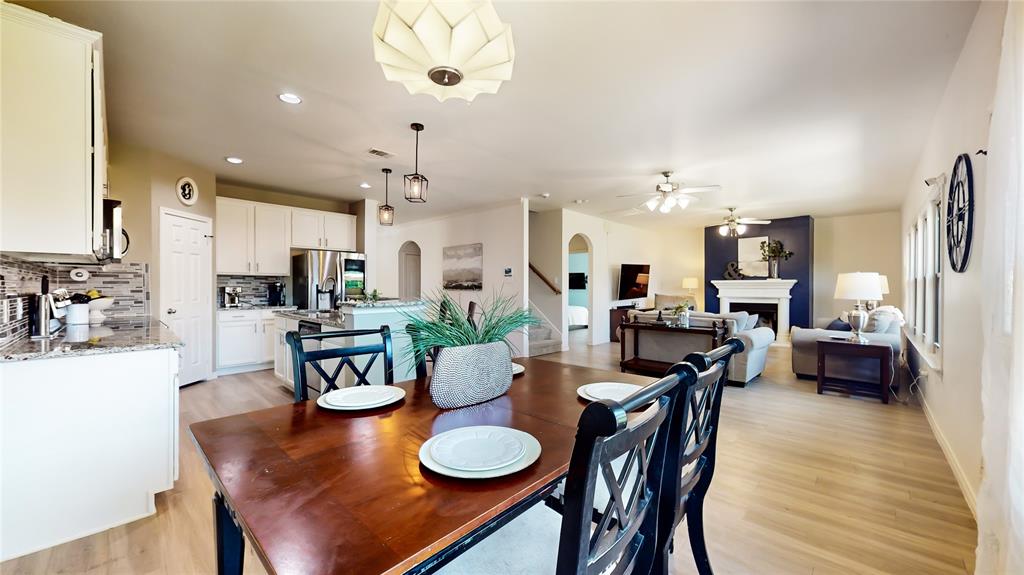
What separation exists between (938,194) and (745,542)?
295cm

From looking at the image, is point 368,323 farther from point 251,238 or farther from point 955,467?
point 955,467

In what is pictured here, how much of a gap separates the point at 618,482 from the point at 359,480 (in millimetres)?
547

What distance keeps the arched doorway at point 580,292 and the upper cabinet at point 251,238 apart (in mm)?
4415

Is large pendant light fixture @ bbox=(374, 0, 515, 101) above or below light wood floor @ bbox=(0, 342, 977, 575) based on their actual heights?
above

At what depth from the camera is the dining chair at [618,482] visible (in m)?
0.63

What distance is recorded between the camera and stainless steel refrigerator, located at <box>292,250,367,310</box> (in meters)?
5.14

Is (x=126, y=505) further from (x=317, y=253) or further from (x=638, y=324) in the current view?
(x=638, y=324)

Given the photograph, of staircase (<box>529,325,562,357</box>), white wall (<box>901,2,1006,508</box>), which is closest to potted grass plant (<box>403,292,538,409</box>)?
white wall (<box>901,2,1006,508</box>)

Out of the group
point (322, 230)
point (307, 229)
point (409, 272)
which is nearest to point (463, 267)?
point (322, 230)

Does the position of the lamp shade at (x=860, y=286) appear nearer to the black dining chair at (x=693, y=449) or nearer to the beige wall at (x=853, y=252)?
the beige wall at (x=853, y=252)

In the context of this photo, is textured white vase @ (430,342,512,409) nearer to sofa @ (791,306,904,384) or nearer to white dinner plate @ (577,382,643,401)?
white dinner plate @ (577,382,643,401)

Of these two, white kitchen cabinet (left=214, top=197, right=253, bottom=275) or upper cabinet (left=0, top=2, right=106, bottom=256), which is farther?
white kitchen cabinet (left=214, top=197, right=253, bottom=275)

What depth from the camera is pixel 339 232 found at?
19.4 feet

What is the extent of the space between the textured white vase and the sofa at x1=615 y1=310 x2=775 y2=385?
11.6 feet
